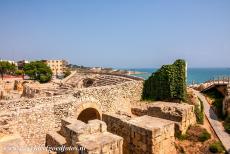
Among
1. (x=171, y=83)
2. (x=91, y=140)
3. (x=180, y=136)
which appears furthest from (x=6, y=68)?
(x=91, y=140)

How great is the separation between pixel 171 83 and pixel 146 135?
344 inches

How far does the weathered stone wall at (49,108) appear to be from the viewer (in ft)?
32.6

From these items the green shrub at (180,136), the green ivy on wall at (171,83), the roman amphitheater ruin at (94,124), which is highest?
the green ivy on wall at (171,83)

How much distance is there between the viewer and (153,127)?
8.81 m

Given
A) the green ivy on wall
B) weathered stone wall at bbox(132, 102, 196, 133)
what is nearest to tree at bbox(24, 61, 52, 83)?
the green ivy on wall

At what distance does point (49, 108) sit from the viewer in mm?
11023

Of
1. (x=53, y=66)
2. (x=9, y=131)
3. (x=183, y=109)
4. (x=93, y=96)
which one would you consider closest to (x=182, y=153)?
(x=183, y=109)

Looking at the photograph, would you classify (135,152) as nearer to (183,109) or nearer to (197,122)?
(183,109)

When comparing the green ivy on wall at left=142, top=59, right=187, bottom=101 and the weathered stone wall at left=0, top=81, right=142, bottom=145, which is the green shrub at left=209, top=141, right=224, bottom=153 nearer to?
the green ivy on wall at left=142, top=59, right=187, bottom=101

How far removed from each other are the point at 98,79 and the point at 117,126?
17121mm

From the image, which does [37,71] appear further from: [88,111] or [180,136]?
[180,136]

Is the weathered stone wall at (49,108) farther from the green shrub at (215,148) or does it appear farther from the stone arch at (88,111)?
the green shrub at (215,148)

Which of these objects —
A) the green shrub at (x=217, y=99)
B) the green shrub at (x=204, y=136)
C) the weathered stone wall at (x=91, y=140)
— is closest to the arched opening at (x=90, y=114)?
the weathered stone wall at (x=91, y=140)

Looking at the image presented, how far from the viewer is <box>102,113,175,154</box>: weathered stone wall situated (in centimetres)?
871
